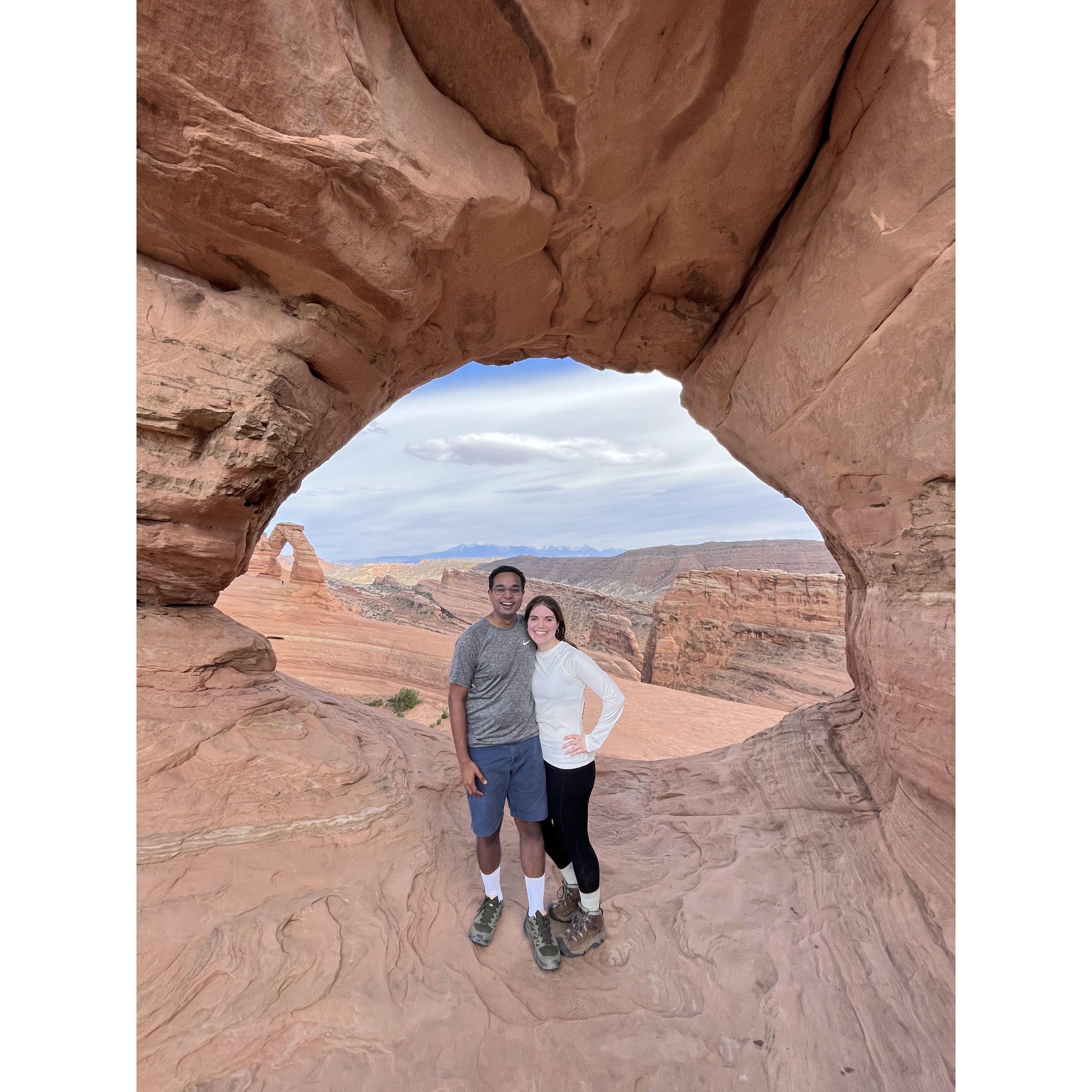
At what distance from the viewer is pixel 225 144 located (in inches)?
99.6

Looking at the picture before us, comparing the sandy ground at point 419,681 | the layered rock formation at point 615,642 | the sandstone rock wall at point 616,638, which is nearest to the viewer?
the sandy ground at point 419,681

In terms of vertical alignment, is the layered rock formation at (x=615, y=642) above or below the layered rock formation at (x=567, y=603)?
below

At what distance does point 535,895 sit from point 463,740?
100cm

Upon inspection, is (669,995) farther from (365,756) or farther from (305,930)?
(365,756)

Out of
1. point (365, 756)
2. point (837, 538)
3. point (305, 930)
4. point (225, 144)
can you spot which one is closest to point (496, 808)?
point (305, 930)

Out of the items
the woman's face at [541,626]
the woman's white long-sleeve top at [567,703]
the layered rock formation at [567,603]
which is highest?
the woman's face at [541,626]

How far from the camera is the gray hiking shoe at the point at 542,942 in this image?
2.67 meters

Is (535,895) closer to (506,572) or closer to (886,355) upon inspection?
(506,572)

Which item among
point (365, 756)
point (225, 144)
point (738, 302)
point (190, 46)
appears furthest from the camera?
point (738, 302)

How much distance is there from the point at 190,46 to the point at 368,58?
81 cm

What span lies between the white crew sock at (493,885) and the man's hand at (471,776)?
0.57 m

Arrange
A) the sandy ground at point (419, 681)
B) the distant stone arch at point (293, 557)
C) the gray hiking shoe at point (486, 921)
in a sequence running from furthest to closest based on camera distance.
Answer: the distant stone arch at point (293, 557)
the sandy ground at point (419, 681)
the gray hiking shoe at point (486, 921)

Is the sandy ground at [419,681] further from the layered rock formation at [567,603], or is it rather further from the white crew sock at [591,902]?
the layered rock formation at [567,603]

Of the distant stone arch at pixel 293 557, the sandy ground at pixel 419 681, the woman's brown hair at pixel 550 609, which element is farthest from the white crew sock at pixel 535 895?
the distant stone arch at pixel 293 557
